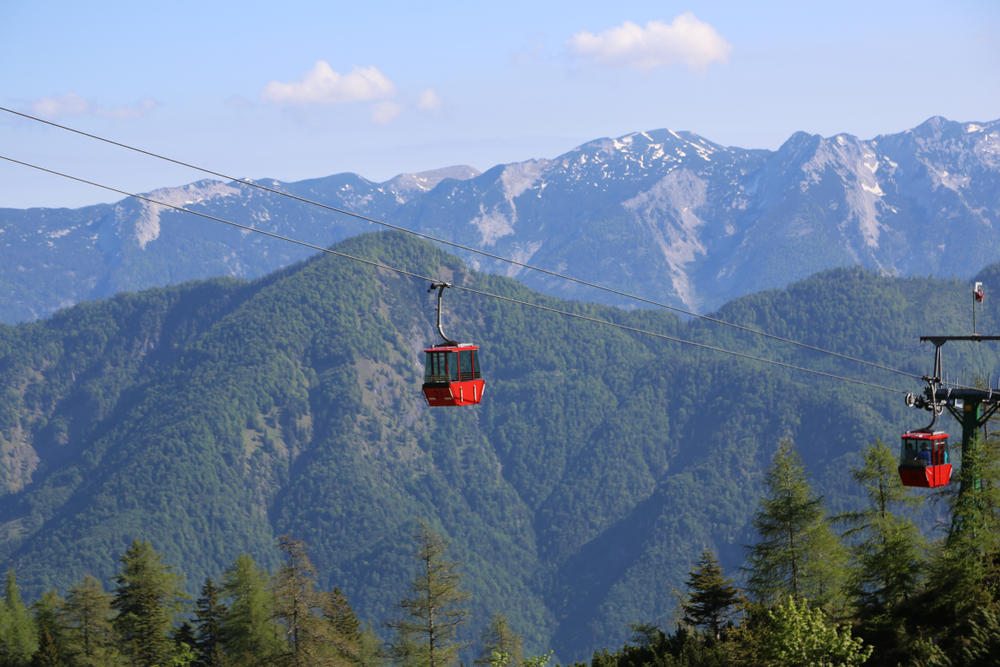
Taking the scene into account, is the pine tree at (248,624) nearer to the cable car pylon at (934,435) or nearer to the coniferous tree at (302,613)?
the coniferous tree at (302,613)

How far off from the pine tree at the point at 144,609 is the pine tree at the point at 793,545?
157 ft

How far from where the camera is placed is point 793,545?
245 ft

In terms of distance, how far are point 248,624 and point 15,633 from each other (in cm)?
3198

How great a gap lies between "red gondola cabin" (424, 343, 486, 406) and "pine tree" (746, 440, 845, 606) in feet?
124

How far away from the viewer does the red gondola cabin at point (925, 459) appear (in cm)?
5044

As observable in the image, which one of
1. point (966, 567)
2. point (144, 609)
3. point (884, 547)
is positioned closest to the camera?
point (966, 567)

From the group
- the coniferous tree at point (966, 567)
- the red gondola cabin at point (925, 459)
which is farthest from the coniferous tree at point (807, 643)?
the red gondola cabin at point (925, 459)

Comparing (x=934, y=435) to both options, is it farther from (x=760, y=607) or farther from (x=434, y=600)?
(x=434, y=600)

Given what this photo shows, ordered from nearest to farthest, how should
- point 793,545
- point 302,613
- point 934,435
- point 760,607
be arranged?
point 934,435
point 760,607
point 793,545
point 302,613

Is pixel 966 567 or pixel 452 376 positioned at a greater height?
pixel 452 376

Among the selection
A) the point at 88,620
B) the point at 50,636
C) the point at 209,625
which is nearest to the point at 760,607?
the point at 209,625

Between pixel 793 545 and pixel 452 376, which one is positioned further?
pixel 793 545

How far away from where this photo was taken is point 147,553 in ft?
308

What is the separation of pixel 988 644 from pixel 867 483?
40.0 m
